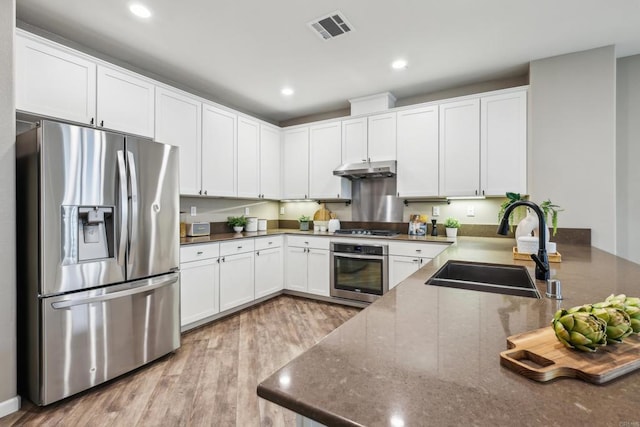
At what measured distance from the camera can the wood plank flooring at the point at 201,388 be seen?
1.72m

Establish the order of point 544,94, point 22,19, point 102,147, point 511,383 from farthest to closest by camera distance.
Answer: point 544,94 < point 22,19 < point 102,147 < point 511,383

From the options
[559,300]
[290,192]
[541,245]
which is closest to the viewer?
[559,300]

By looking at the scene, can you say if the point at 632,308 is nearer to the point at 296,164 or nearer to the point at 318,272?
the point at 318,272

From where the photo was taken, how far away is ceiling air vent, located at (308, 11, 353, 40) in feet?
7.56

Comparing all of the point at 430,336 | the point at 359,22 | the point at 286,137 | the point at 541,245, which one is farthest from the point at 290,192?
the point at 430,336

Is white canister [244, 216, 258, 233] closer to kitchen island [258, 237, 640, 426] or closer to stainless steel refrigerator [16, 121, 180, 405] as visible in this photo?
stainless steel refrigerator [16, 121, 180, 405]

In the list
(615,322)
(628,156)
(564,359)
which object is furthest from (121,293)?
(628,156)

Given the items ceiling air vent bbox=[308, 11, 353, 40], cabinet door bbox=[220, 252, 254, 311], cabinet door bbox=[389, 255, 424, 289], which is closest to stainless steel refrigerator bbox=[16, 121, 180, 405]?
cabinet door bbox=[220, 252, 254, 311]

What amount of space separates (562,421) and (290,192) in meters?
4.13

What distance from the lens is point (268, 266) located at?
384 cm

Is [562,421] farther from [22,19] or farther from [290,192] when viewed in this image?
[290,192]

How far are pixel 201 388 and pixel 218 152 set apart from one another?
248cm

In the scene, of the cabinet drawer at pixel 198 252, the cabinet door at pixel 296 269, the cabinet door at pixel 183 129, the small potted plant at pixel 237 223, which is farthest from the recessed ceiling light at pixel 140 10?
the cabinet door at pixel 296 269

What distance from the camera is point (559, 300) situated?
1.07 metres
